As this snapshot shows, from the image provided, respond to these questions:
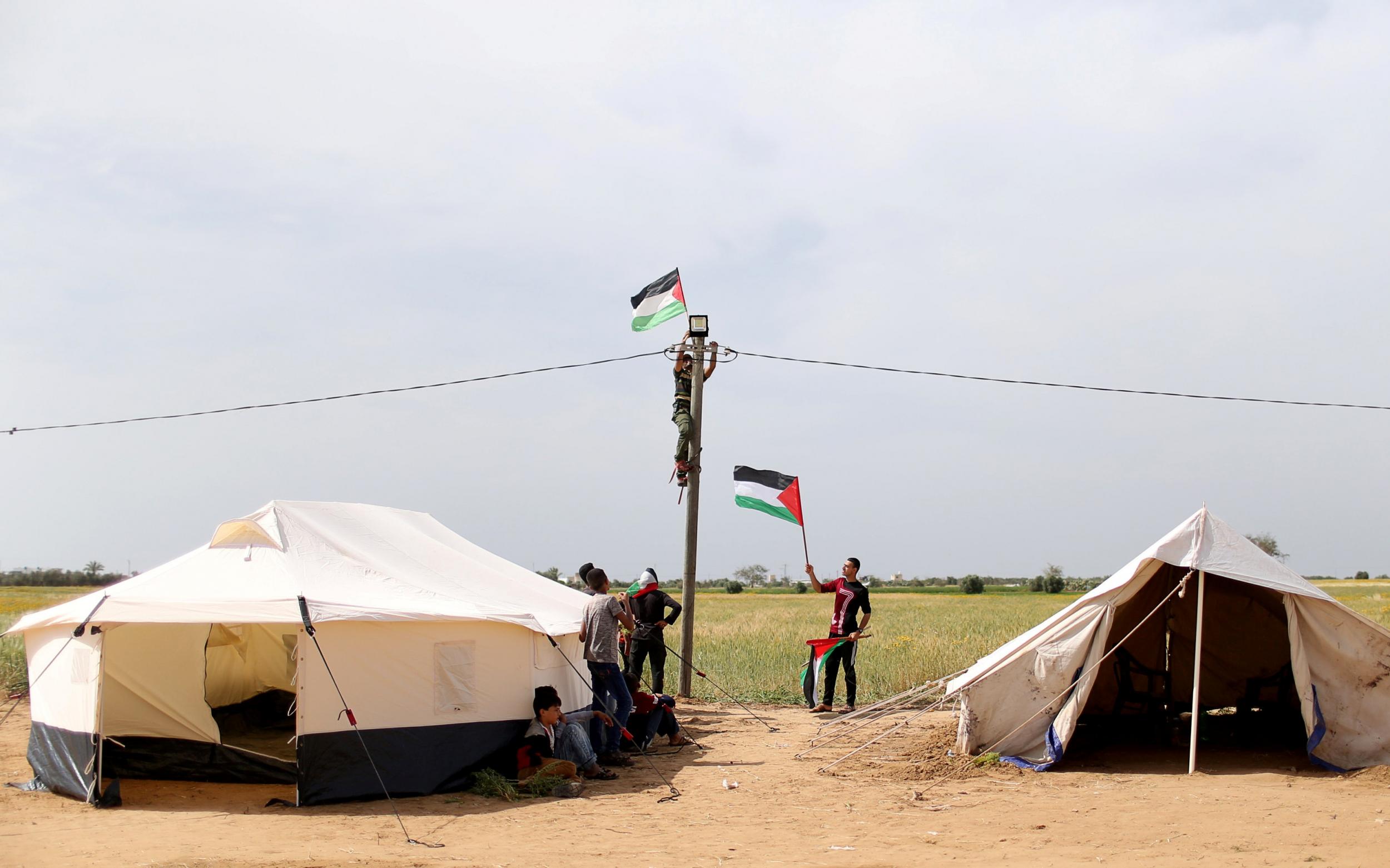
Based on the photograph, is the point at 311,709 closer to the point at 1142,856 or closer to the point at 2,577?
the point at 1142,856

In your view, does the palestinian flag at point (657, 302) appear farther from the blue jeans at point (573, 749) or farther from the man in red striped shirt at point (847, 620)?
the blue jeans at point (573, 749)

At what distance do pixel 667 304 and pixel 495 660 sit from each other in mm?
7043

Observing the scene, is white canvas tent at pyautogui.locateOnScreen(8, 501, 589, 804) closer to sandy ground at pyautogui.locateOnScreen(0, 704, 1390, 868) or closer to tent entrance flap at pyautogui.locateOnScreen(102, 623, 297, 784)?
tent entrance flap at pyautogui.locateOnScreen(102, 623, 297, 784)

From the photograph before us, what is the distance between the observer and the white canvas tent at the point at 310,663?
328 inches

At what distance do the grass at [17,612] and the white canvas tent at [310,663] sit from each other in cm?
186

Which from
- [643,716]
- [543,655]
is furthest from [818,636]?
[543,655]

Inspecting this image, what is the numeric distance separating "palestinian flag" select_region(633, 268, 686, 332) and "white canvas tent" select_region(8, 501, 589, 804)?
17.7 feet

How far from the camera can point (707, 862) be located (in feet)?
21.6

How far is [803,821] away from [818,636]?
16862 mm

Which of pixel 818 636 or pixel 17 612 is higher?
pixel 818 636

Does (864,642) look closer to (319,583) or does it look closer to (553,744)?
(553,744)

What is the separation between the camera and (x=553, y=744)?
939 cm

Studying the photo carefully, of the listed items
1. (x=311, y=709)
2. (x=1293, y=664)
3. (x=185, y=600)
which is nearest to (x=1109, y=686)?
(x=1293, y=664)

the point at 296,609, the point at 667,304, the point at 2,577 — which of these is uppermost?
the point at 667,304
